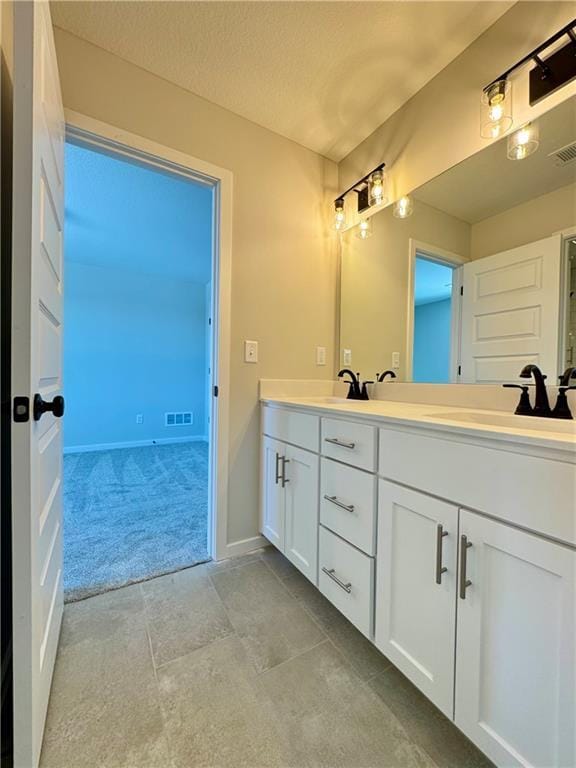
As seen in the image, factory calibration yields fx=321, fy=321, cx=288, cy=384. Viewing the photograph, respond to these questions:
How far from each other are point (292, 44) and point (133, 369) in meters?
3.95

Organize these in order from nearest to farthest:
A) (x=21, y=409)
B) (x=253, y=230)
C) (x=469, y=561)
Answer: (x=21, y=409) < (x=469, y=561) < (x=253, y=230)

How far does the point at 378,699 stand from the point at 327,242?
2.15 m

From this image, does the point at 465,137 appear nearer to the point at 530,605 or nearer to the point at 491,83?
the point at 491,83

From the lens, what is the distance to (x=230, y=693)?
0.99 metres

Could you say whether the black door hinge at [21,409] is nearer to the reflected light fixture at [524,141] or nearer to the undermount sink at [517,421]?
the undermount sink at [517,421]

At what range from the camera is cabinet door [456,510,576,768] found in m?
0.63

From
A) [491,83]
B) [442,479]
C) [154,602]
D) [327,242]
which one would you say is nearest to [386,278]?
[327,242]

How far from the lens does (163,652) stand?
114 centimetres

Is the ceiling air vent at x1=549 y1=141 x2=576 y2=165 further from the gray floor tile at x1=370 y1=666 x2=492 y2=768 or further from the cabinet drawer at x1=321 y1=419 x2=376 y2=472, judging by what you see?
the gray floor tile at x1=370 y1=666 x2=492 y2=768

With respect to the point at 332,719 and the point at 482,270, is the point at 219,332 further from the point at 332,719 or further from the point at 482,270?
the point at 332,719

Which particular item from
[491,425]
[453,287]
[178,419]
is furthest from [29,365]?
[178,419]

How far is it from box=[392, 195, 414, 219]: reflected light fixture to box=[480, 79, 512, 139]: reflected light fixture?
372 millimetres

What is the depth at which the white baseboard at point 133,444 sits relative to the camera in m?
3.99

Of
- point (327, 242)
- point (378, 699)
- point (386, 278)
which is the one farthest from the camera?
point (327, 242)
